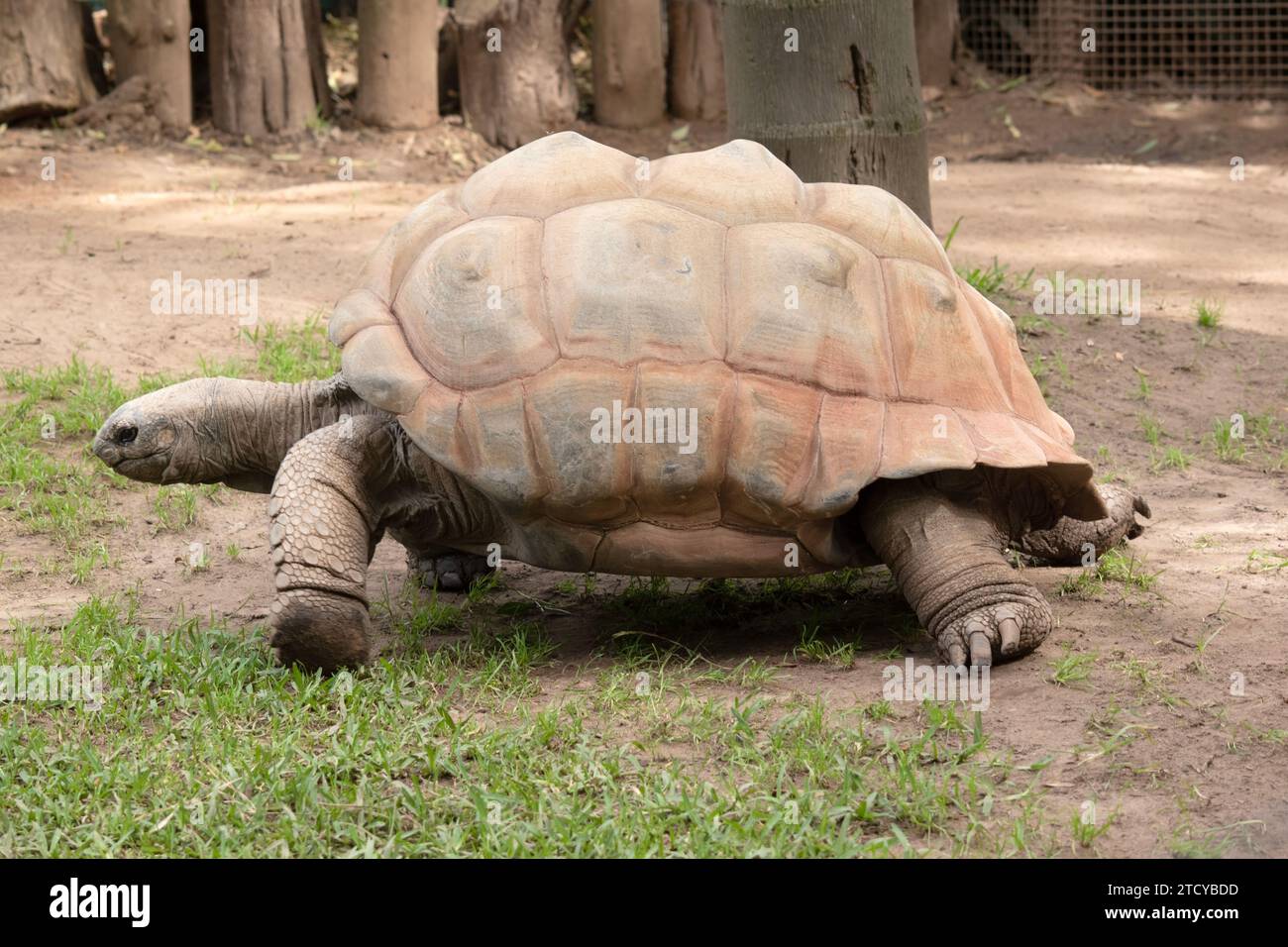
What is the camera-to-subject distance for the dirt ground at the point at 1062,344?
3352 mm

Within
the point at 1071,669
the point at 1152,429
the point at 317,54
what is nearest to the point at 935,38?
the point at 317,54

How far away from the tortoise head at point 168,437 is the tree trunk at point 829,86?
105 inches

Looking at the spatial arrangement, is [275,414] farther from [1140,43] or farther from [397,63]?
[1140,43]

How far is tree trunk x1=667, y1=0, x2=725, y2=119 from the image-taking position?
420 inches

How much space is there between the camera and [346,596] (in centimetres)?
374

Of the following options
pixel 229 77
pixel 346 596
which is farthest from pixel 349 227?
pixel 346 596

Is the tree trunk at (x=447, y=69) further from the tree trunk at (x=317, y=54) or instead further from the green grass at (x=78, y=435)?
the green grass at (x=78, y=435)

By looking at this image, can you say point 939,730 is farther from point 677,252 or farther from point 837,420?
point 677,252

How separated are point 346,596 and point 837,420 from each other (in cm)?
134

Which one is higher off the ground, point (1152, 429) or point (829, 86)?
point (829, 86)

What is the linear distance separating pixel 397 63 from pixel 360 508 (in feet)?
21.9

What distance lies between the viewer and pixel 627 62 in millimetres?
10539

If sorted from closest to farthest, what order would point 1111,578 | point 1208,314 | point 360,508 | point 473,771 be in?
1. point 473,771
2. point 360,508
3. point 1111,578
4. point 1208,314
